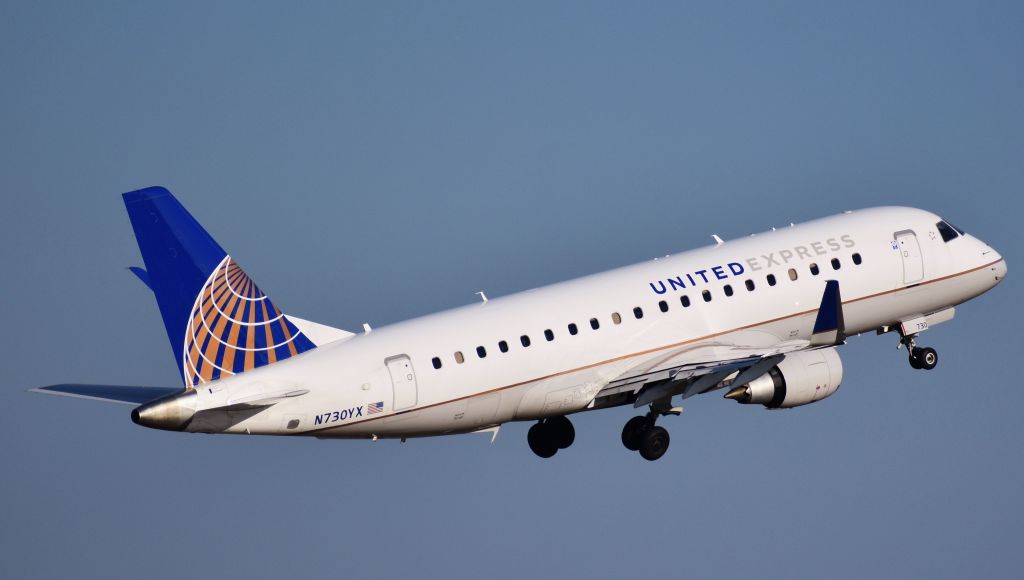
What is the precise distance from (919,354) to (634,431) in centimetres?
1176

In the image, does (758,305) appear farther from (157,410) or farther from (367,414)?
(157,410)

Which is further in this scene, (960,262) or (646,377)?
(960,262)

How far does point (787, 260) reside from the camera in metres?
61.5

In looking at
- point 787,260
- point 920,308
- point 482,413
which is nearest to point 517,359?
point 482,413

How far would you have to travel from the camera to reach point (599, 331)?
191ft

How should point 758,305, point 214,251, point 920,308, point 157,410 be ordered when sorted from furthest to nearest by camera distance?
1. point 920,308
2. point 758,305
3. point 214,251
4. point 157,410

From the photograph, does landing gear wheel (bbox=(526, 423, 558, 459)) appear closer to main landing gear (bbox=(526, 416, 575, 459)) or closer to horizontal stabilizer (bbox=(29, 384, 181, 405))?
main landing gear (bbox=(526, 416, 575, 459))

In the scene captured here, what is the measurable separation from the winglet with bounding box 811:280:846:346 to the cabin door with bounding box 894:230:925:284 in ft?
19.7

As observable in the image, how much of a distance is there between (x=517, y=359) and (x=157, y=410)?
36.0ft

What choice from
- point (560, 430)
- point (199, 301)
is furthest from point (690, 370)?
point (199, 301)

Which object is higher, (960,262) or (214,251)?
(214,251)

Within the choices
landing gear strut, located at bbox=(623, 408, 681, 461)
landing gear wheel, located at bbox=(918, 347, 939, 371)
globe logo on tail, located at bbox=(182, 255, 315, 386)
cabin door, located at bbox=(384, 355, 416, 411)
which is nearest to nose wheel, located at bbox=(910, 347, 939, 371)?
landing gear wheel, located at bbox=(918, 347, 939, 371)

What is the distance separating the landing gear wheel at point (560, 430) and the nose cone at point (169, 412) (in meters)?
14.4

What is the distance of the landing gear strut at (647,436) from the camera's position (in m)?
59.4
